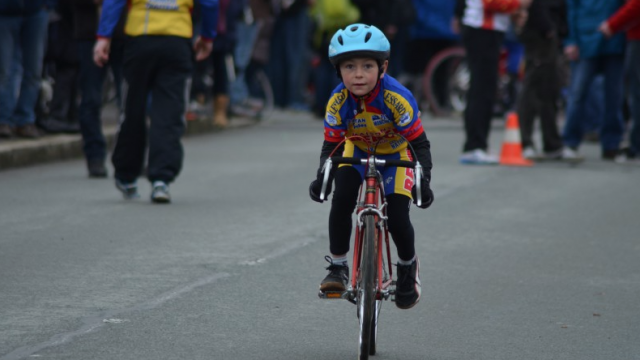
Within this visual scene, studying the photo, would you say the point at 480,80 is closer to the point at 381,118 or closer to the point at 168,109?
the point at 168,109

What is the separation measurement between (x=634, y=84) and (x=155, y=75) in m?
5.18

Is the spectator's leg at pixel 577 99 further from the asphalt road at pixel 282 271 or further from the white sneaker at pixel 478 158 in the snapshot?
the asphalt road at pixel 282 271

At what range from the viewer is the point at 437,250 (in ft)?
26.7

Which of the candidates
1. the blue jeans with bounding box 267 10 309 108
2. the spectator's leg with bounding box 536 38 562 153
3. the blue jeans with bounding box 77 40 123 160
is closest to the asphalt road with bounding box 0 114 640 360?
the blue jeans with bounding box 77 40 123 160

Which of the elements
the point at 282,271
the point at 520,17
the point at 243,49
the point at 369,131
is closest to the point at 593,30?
the point at 520,17

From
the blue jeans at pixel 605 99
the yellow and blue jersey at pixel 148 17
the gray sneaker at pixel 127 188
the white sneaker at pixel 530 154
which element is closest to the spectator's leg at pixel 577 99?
the blue jeans at pixel 605 99

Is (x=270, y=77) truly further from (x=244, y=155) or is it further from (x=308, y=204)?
(x=308, y=204)

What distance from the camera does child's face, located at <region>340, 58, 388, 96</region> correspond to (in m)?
5.31

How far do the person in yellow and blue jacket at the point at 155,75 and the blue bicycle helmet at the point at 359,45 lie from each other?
4586 mm

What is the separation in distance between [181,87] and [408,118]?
478cm

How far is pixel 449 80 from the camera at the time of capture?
1898 cm

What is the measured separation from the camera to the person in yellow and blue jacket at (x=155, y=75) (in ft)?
32.0

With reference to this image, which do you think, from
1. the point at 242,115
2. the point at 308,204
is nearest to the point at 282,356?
the point at 308,204

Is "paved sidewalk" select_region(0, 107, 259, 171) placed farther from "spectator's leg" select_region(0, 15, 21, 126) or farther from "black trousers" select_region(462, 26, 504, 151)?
"black trousers" select_region(462, 26, 504, 151)
